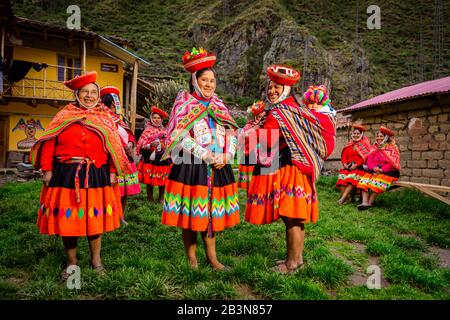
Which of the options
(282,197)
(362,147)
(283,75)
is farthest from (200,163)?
(362,147)

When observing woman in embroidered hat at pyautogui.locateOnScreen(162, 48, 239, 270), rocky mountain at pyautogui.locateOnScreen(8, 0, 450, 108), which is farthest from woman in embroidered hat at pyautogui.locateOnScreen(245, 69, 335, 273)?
rocky mountain at pyautogui.locateOnScreen(8, 0, 450, 108)

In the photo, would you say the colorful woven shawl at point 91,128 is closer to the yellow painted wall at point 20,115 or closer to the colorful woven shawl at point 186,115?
the colorful woven shawl at point 186,115

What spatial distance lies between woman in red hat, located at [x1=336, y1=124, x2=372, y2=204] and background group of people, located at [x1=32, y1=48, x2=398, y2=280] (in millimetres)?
5359

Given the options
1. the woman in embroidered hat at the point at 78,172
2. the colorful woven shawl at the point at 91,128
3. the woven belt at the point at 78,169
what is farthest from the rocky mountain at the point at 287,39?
the woven belt at the point at 78,169

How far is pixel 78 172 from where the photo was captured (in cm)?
320

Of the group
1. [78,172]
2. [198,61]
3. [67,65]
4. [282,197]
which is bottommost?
[282,197]

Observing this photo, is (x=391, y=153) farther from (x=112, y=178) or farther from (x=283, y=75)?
(x=112, y=178)

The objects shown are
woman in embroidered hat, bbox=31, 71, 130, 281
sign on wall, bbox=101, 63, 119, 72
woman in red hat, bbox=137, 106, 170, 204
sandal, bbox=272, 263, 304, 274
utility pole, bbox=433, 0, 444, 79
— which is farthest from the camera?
utility pole, bbox=433, 0, 444, 79

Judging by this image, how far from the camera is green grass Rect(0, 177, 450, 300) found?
2928 millimetres

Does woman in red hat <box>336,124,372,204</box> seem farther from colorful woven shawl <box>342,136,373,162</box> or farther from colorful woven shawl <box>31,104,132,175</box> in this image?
colorful woven shawl <box>31,104,132,175</box>

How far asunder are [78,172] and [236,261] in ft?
6.79

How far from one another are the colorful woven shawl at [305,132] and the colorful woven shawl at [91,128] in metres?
1.81
